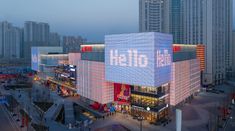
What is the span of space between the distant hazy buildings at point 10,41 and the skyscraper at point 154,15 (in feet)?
372

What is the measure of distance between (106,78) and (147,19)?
73.2m

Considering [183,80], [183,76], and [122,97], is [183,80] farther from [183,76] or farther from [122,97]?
[122,97]

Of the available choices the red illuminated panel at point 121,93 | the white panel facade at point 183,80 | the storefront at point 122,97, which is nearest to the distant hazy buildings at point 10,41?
the red illuminated panel at point 121,93

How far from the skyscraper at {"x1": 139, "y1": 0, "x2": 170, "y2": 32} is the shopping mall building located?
2420 inches

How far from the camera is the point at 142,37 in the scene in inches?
1751

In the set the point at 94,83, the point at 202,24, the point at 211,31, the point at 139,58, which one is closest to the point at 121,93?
the point at 94,83

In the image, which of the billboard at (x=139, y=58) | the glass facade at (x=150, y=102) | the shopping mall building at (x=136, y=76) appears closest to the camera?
the billboard at (x=139, y=58)

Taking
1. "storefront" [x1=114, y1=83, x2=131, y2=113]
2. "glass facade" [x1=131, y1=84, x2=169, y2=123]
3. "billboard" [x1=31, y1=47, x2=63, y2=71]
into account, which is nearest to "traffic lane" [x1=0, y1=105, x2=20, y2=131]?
"storefront" [x1=114, y1=83, x2=131, y2=113]

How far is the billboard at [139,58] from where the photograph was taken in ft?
143

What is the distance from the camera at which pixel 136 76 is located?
4572 cm

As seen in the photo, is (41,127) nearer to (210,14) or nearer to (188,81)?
(188,81)

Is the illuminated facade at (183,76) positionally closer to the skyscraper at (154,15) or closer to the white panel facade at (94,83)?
the white panel facade at (94,83)

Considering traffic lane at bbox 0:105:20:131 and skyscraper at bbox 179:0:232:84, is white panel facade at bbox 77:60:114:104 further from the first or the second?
skyscraper at bbox 179:0:232:84

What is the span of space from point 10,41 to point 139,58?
558 ft
